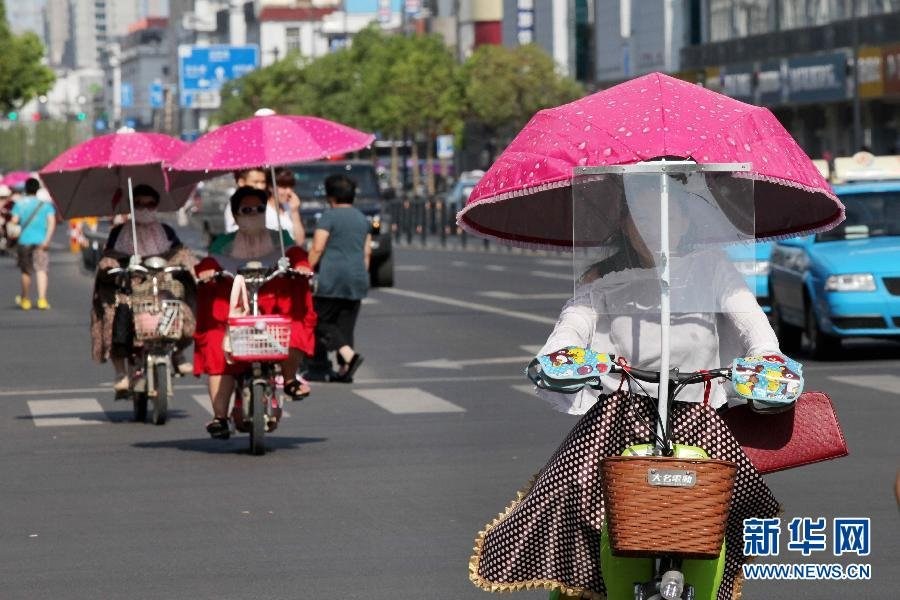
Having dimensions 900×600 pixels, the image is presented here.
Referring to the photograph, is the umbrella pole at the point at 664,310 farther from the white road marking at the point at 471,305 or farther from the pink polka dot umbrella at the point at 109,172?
the white road marking at the point at 471,305

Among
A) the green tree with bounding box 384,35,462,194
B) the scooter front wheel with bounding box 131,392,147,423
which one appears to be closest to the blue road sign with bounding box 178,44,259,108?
the green tree with bounding box 384,35,462,194

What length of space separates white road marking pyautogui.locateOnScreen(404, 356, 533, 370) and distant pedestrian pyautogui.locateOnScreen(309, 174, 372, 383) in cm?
123

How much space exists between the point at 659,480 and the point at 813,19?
64188 millimetres

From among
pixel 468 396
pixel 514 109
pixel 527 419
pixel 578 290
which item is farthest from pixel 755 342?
pixel 514 109

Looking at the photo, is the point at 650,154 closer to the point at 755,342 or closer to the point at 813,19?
the point at 755,342

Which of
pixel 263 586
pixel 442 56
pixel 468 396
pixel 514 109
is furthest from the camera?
pixel 442 56

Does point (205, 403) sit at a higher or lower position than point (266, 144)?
lower

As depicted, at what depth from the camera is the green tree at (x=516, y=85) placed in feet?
283

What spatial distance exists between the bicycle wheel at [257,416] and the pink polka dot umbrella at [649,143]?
6.57m

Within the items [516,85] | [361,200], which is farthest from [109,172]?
[516,85]

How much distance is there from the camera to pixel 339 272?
1825 centimetres

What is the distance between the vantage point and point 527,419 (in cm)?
1465

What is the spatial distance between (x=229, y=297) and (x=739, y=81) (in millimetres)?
60687

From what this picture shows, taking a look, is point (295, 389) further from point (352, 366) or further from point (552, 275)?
point (552, 275)
